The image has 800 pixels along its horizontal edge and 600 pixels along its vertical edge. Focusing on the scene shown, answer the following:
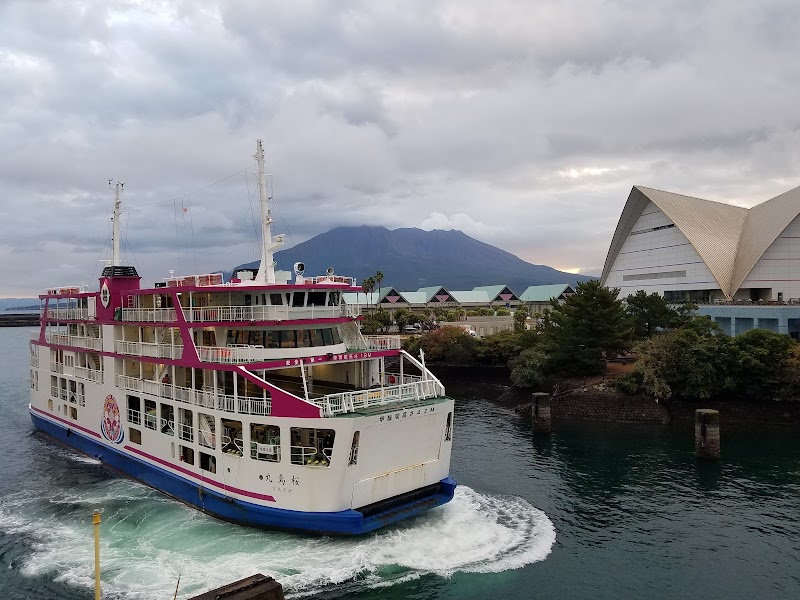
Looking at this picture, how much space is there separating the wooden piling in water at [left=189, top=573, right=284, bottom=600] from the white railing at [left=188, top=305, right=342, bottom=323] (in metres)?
11.0

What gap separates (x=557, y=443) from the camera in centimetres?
3681

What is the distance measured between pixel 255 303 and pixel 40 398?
23.4 metres

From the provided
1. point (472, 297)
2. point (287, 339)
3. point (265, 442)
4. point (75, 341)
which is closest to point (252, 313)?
point (287, 339)

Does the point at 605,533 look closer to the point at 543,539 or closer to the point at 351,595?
the point at 543,539

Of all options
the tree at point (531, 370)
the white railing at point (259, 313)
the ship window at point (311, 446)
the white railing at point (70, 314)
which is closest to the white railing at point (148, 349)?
the white railing at point (259, 313)

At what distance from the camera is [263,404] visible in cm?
2106

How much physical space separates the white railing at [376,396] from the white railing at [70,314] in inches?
732

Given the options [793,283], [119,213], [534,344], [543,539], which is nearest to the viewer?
[543,539]

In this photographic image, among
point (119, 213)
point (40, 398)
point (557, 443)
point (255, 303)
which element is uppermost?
point (119, 213)

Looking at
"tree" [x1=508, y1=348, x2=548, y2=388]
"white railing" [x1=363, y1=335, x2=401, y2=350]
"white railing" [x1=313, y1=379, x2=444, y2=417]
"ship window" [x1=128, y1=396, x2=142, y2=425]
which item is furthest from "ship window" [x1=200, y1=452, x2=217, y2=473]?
"tree" [x1=508, y1=348, x2=548, y2=388]

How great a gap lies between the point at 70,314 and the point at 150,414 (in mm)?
12203

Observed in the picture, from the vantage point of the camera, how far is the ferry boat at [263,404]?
20078mm

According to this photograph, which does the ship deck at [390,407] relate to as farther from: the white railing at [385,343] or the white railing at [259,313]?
the white railing at [259,313]

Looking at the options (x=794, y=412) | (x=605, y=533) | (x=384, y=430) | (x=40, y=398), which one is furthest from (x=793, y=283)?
(x=40, y=398)
